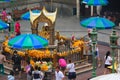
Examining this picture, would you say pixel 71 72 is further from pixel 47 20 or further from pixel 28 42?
pixel 47 20

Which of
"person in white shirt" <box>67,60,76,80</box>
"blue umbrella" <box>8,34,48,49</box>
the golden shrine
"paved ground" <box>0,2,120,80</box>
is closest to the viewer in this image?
"person in white shirt" <box>67,60,76,80</box>

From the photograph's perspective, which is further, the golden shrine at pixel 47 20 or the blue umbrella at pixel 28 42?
the golden shrine at pixel 47 20

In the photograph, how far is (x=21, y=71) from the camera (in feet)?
68.2

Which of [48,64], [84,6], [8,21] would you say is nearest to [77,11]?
[84,6]

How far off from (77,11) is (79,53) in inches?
633

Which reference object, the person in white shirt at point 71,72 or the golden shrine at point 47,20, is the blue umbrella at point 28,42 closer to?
the person in white shirt at point 71,72

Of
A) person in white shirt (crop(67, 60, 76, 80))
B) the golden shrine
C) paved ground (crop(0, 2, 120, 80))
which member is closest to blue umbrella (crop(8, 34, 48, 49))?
person in white shirt (crop(67, 60, 76, 80))

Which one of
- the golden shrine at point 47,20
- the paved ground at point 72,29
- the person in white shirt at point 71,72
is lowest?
the person in white shirt at point 71,72

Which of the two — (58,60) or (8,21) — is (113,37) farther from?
(8,21)

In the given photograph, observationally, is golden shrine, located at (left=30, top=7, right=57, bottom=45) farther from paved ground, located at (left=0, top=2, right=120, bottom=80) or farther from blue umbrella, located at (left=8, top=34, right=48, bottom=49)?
paved ground, located at (left=0, top=2, right=120, bottom=80)

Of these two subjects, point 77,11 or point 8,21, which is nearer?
point 8,21

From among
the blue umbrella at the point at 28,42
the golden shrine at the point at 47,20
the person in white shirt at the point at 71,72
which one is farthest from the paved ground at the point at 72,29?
the blue umbrella at the point at 28,42

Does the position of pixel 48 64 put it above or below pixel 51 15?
below

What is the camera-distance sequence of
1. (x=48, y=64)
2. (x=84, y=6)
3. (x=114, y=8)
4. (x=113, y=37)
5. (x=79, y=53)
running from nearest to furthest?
1. (x=113, y=37)
2. (x=48, y=64)
3. (x=79, y=53)
4. (x=114, y=8)
5. (x=84, y=6)
